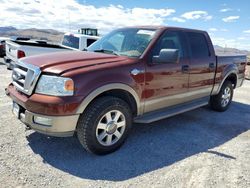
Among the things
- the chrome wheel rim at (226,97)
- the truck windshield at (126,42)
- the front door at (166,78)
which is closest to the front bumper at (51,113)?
the front door at (166,78)

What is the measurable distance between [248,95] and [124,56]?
21.9 ft

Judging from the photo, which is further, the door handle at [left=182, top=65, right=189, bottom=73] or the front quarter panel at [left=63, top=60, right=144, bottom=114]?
the door handle at [left=182, top=65, right=189, bottom=73]

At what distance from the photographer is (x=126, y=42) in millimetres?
4836

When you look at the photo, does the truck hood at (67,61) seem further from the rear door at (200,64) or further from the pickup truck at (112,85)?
the rear door at (200,64)

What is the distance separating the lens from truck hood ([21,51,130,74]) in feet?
11.8

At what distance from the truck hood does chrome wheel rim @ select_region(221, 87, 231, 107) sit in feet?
11.5

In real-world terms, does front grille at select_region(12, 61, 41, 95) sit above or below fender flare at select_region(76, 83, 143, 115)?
above

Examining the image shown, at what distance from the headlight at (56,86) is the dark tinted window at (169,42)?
166 cm

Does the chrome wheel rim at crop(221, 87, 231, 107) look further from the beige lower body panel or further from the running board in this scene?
the running board

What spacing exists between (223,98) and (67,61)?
436cm

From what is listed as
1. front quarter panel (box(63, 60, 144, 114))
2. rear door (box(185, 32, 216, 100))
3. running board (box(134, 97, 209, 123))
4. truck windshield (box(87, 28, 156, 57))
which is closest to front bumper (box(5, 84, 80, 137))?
front quarter panel (box(63, 60, 144, 114))

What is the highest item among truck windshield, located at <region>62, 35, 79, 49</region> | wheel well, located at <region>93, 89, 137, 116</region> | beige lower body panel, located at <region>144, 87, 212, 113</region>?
truck windshield, located at <region>62, 35, 79, 49</region>

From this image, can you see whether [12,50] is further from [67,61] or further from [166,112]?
[166,112]

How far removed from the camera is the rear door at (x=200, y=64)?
17.5ft
